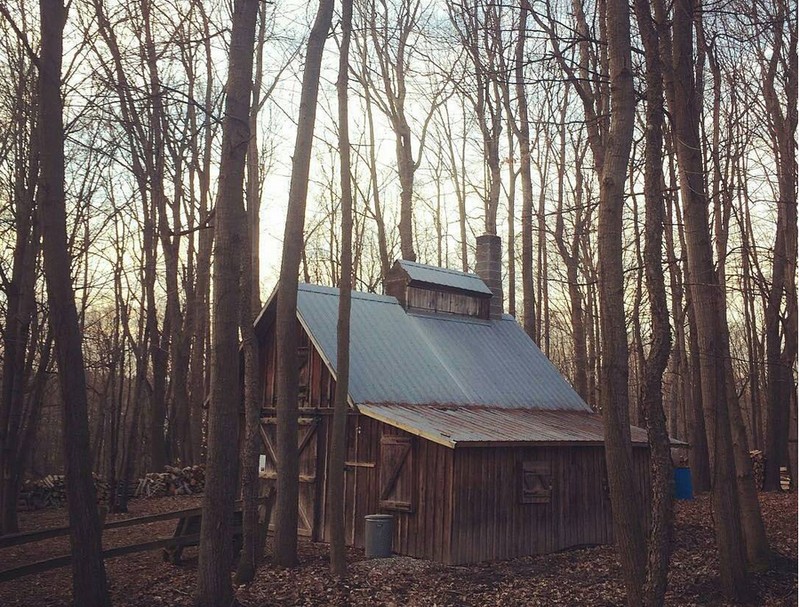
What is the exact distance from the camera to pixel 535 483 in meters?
14.3

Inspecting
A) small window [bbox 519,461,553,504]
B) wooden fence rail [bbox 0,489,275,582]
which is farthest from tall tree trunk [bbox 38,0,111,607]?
small window [bbox 519,461,553,504]

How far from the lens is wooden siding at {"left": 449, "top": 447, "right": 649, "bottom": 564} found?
13211 millimetres

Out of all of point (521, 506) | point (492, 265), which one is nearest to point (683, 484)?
point (492, 265)

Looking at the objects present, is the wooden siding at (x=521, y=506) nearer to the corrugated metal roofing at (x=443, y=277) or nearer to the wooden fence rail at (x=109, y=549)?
the wooden fence rail at (x=109, y=549)

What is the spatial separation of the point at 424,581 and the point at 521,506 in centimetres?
322

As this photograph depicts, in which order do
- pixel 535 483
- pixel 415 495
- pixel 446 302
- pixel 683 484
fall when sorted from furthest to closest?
1. pixel 683 484
2. pixel 446 302
3. pixel 535 483
4. pixel 415 495

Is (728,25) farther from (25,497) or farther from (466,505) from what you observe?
(25,497)

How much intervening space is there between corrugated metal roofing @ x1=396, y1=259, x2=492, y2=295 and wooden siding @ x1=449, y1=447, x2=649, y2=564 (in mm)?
5607

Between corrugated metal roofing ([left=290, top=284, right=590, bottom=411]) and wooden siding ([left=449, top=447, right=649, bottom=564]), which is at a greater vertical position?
corrugated metal roofing ([left=290, top=284, right=590, bottom=411])

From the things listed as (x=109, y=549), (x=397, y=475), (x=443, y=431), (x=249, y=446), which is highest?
(x=443, y=431)

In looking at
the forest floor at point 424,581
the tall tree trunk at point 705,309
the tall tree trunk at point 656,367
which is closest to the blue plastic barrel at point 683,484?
the forest floor at point 424,581

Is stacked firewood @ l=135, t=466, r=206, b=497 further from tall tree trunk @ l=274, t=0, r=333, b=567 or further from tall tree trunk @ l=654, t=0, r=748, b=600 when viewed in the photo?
tall tree trunk @ l=654, t=0, r=748, b=600

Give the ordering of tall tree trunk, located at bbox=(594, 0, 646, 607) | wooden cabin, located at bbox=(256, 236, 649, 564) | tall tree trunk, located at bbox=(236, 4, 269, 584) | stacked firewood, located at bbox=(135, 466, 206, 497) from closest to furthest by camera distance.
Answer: tall tree trunk, located at bbox=(594, 0, 646, 607) < tall tree trunk, located at bbox=(236, 4, 269, 584) < wooden cabin, located at bbox=(256, 236, 649, 564) < stacked firewood, located at bbox=(135, 466, 206, 497)

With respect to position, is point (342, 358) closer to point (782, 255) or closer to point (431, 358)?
point (431, 358)
